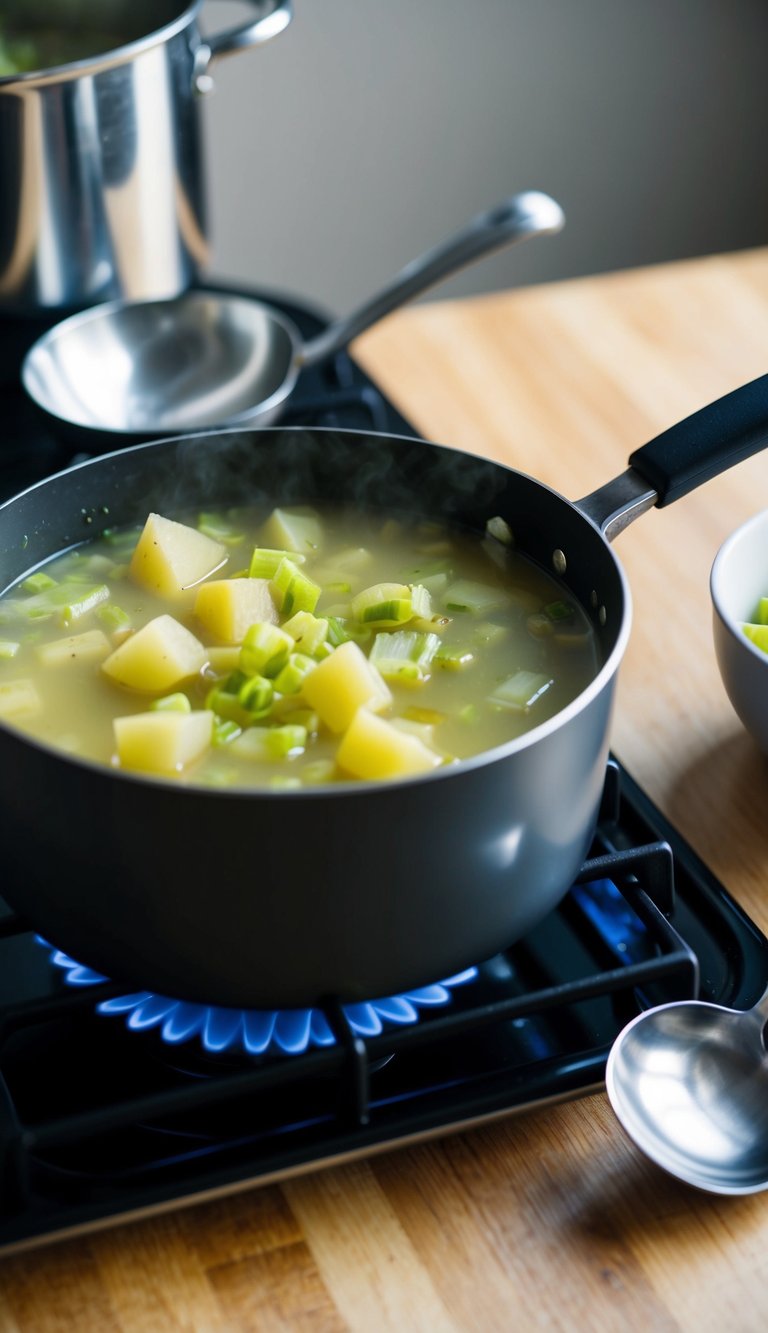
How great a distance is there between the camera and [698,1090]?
958mm

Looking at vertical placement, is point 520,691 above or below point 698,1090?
above

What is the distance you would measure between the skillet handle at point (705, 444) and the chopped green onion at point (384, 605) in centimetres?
22

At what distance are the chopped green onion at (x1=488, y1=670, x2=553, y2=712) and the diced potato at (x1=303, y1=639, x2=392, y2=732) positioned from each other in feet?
0.38

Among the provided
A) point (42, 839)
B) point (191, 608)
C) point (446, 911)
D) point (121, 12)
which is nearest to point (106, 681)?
point (191, 608)

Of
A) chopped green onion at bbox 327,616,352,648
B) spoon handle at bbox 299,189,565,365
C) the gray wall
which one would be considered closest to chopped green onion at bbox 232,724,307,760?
chopped green onion at bbox 327,616,352,648

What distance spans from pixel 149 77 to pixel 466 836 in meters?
1.18

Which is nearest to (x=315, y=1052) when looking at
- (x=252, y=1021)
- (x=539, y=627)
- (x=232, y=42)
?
(x=252, y=1021)

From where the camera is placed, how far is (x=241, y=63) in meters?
3.15

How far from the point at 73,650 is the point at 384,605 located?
0.85 ft

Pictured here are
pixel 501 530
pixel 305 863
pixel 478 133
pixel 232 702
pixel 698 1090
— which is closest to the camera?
pixel 305 863

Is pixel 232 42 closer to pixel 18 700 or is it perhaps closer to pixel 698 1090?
pixel 18 700

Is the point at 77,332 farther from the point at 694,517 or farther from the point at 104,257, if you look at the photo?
the point at 694,517

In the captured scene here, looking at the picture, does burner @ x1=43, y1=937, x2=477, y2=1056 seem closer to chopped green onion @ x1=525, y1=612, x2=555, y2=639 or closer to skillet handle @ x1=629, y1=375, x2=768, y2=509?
chopped green onion @ x1=525, y1=612, x2=555, y2=639

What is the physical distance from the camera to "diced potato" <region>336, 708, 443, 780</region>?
3.12 ft
